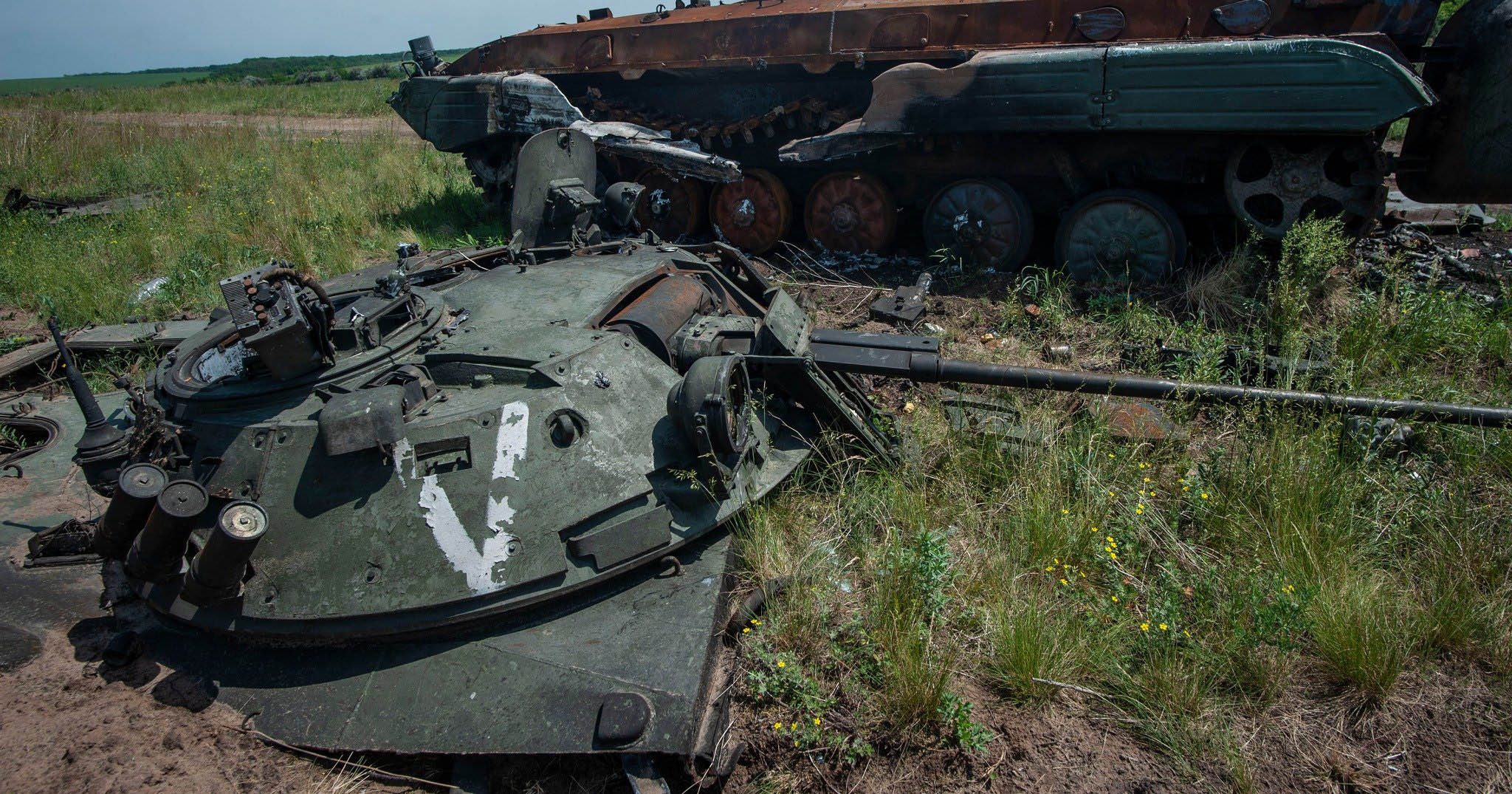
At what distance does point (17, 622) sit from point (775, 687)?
9.35 ft

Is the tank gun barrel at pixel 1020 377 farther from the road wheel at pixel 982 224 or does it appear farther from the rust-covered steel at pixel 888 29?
the rust-covered steel at pixel 888 29

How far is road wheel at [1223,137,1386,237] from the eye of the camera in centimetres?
663

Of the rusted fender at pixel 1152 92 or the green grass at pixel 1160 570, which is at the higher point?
the rusted fender at pixel 1152 92

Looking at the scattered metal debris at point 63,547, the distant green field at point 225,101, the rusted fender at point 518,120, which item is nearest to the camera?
the scattered metal debris at point 63,547

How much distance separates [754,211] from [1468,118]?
19.7ft

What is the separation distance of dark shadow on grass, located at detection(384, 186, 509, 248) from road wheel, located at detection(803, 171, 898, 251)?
3.31 meters

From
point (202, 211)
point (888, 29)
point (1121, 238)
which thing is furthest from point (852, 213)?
point (202, 211)

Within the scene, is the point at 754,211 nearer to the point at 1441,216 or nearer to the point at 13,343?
the point at 13,343

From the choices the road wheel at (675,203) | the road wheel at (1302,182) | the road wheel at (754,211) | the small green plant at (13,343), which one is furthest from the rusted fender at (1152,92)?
the small green plant at (13,343)

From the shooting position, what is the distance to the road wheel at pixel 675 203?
9.69 meters

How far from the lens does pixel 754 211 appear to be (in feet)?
30.9

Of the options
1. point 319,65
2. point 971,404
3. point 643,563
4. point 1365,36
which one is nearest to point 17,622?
point 643,563

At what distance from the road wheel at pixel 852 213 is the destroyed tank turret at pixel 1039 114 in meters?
0.02

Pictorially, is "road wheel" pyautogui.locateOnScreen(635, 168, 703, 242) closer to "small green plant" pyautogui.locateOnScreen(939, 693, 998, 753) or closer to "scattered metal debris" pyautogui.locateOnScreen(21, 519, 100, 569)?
"scattered metal debris" pyautogui.locateOnScreen(21, 519, 100, 569)
